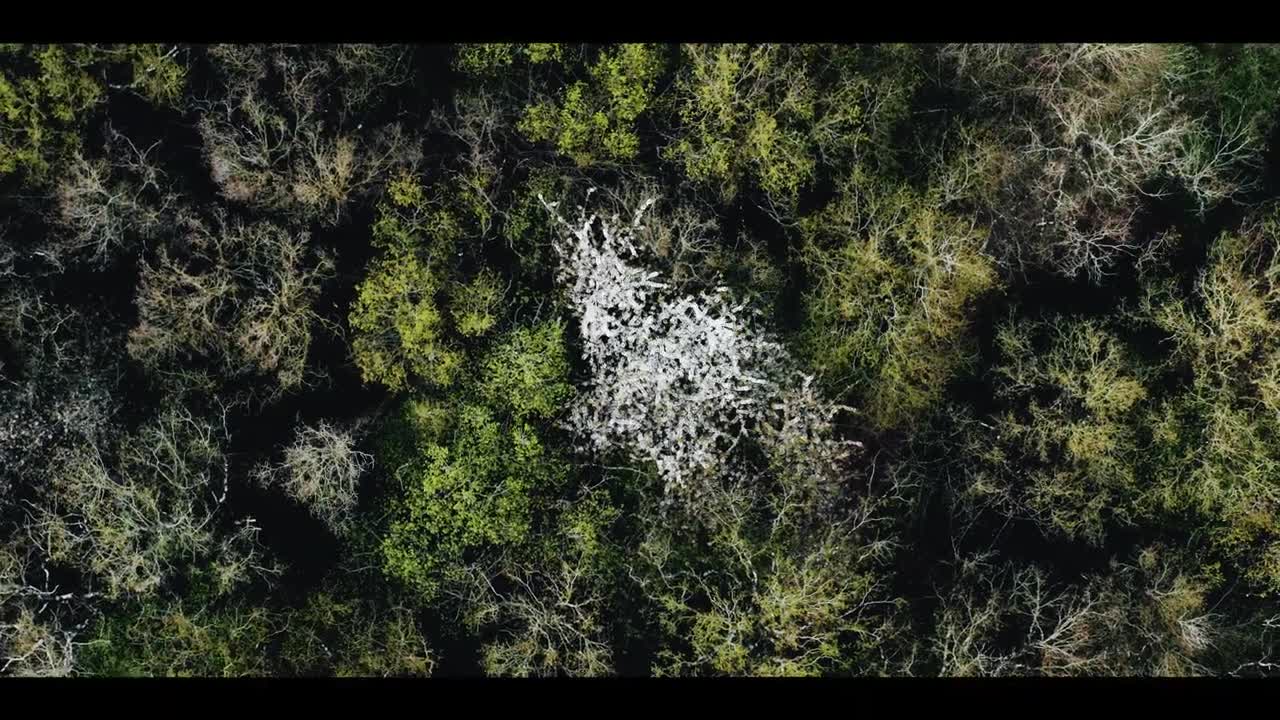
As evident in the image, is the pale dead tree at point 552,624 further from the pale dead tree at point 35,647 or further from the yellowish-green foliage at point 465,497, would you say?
the pale dead tree at point 35,647

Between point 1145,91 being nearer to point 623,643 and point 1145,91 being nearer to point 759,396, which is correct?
point 759,396

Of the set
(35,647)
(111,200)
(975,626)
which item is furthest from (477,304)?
(975,626)

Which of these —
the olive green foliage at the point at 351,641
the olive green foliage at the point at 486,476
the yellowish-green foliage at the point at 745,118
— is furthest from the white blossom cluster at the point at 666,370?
the olive green foliage at the point at 351,641

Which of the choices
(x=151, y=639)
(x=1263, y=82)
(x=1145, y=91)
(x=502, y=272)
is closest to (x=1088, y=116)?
(x=1145, y=91)

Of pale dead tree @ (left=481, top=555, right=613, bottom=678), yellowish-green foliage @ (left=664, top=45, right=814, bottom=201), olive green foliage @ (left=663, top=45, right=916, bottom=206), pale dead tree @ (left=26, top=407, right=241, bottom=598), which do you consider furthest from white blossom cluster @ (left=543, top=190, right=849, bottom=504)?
pale dead tree @ (left=26, top=407, right=241, bottom=598)

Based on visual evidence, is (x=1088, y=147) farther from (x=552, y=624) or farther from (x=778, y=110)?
(x=552, y=624)

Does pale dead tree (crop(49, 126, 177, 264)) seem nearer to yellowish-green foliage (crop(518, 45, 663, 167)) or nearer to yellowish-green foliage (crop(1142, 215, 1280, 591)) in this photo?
yellowish-green foliage (crop(518, 45, 663, 167))
